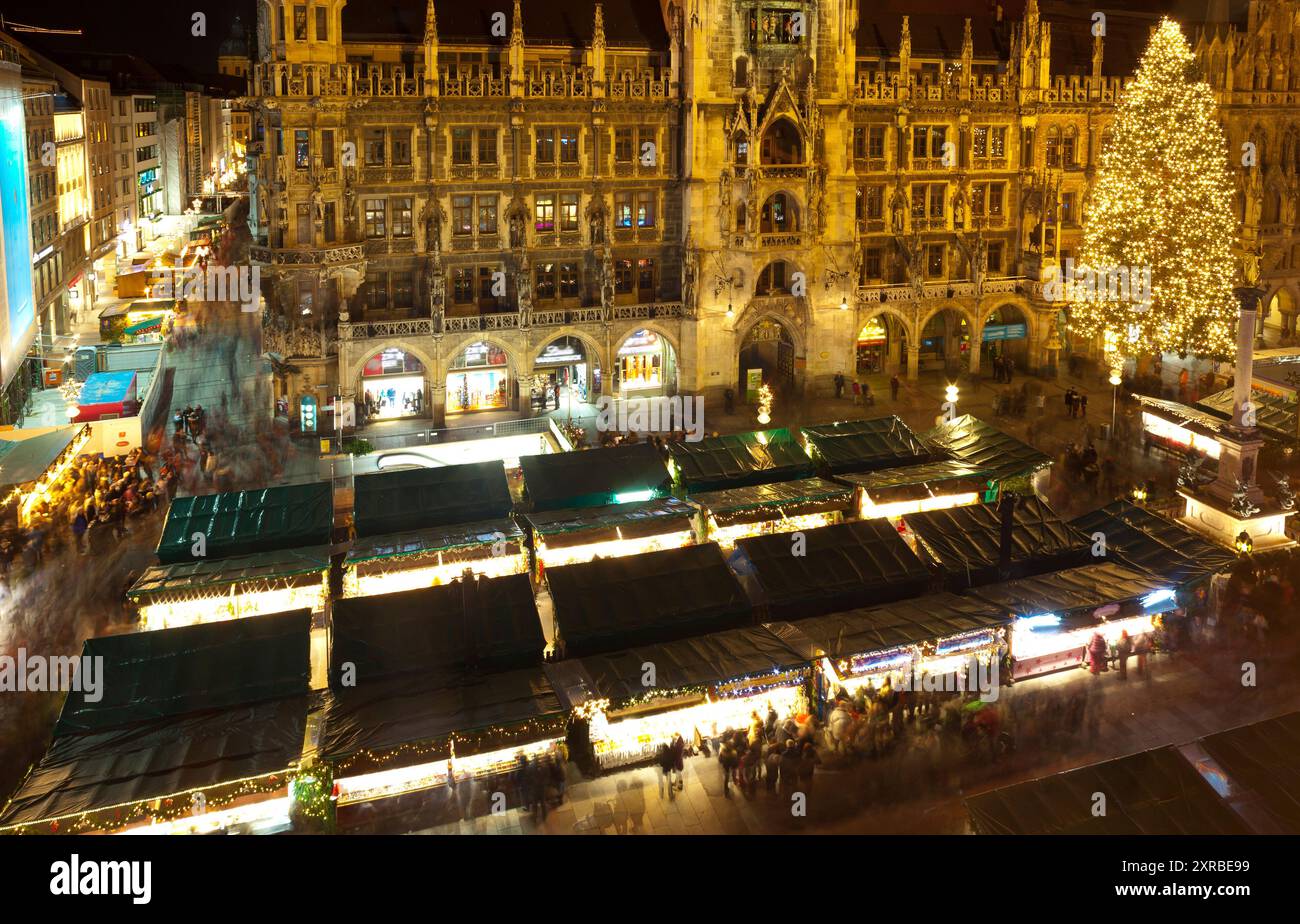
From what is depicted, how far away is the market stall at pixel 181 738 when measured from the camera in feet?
65.5

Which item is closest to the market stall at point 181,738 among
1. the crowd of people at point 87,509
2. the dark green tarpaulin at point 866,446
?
the crowd of people at point 87,509

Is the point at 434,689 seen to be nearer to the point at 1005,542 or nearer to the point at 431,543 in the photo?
the point at 431,543

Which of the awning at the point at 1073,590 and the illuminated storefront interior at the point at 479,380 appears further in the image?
the illuminated storefront interior at the point at 479,380

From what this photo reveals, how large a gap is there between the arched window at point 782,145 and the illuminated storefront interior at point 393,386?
2072cm

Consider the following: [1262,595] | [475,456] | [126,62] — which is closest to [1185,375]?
[1262,595]

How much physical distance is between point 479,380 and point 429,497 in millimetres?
18619

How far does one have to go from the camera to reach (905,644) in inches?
1022

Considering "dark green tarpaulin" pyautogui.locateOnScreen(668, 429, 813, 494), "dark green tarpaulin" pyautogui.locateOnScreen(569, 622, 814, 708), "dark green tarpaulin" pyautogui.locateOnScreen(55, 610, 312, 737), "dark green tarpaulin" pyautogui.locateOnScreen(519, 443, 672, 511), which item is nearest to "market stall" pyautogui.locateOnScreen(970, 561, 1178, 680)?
"dark green tarpaulin" pyautogui.locateOnScreen(569, 622, 814, 708)

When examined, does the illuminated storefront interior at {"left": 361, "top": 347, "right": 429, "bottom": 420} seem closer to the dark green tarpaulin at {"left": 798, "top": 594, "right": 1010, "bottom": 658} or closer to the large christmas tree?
the dark green tarpaulin at {"left": 798, "top": 594, "right": 1010, "bottom": 658}

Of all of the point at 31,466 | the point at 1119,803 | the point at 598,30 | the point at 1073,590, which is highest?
the point at 598,30

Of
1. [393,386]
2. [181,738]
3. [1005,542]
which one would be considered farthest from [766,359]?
[181,738]

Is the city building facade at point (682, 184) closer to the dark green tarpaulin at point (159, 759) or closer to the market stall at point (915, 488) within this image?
the market stall at point (915, 488)
